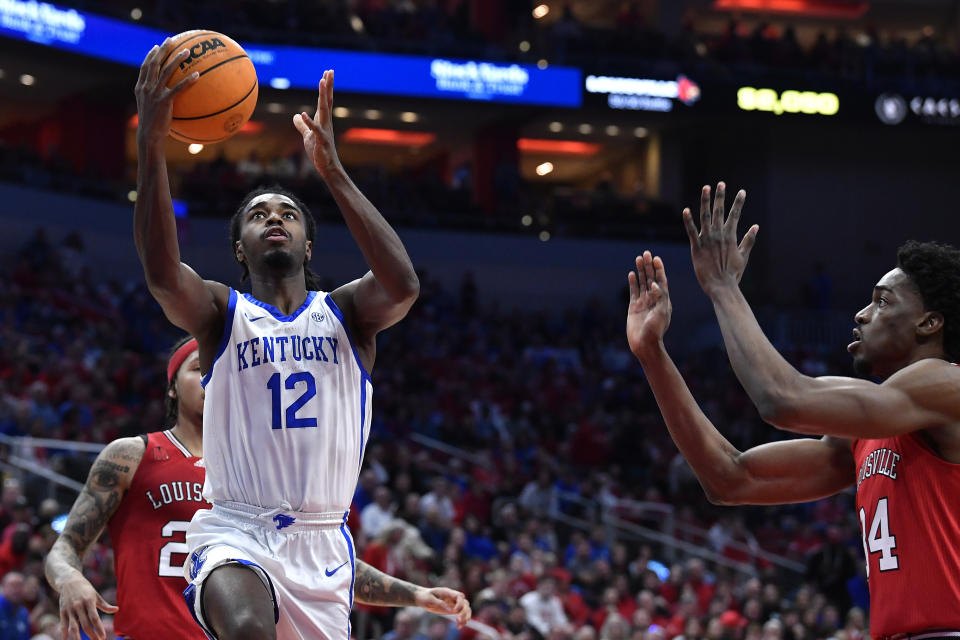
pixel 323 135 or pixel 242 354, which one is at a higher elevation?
pixel 323 135

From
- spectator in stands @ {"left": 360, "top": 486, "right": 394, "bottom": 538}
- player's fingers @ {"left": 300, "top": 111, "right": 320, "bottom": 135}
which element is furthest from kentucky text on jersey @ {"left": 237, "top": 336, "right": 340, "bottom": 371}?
spectator in stands @ {"left": 360, "top": 486, "right": 394, "bottom": 538}

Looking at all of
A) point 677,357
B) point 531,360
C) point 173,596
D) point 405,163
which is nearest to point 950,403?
point 173,596

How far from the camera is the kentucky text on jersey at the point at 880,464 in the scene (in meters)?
4.07

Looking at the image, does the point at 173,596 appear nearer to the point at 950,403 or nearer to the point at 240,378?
the point at 240,378

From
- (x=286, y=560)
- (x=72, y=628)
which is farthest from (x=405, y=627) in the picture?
(x=286, y=560)

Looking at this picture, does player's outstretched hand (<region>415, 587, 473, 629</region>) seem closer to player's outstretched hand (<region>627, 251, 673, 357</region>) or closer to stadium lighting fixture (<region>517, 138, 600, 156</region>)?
player's outstretched hand (<region>627, 251, 673, 357</region>)

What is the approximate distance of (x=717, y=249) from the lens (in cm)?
397

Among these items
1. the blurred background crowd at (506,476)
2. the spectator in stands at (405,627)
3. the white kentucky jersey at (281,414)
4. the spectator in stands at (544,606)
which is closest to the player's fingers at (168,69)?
the white kentucky jersey at (281,414)

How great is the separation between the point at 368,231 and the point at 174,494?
1686mm

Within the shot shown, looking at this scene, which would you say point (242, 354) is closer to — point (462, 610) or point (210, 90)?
point (210, 90)

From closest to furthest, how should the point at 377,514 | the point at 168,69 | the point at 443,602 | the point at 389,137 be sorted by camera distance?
→ 1. the point at 168,69
2. the point at 443,602
3. the point at 377,514
4. the point at 389,137

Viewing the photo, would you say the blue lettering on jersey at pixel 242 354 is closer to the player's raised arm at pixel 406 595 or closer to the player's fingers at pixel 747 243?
the player's raised arm at pixel 406 595

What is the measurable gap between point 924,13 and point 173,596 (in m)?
31.1

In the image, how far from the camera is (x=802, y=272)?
29500mm
